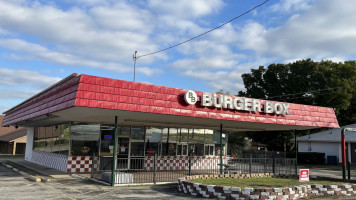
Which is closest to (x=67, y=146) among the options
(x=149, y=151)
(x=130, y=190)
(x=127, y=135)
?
(x=127, y=135)

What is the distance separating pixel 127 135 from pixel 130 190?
7.48 meters

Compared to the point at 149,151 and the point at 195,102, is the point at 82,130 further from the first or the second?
the point at 195,102

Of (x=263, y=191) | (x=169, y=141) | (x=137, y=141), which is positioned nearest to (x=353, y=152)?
(x=169, y=141)

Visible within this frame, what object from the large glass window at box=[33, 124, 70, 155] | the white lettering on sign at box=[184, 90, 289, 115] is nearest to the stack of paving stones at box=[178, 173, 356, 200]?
the white lettering on sign at box=[184, 90, 289, 115]

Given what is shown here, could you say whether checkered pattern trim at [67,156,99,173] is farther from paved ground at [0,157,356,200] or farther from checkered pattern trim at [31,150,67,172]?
paved ground at [0,157,356,200]

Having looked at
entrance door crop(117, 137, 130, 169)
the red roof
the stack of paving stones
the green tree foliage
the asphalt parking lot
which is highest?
the green tree foliage

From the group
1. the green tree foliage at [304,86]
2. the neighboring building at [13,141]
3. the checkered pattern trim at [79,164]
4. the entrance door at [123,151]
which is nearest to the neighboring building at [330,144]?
the green tree foliage at [304,86]

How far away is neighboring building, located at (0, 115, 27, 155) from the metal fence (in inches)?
1033

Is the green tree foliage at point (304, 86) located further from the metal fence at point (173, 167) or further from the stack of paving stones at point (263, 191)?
the stack of paving stones at point (263, 191)

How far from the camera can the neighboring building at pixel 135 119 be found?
38.3 feet

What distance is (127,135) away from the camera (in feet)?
62.0

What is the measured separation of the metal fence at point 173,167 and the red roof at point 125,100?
8.41 feet

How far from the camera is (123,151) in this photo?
1844 centimetres

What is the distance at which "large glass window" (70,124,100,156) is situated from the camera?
1741 centimetres
